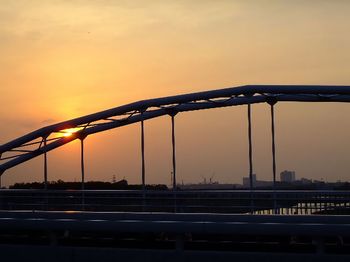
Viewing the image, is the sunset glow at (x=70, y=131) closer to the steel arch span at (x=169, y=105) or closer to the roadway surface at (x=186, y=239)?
the steel arch span at (x=169, y=105)

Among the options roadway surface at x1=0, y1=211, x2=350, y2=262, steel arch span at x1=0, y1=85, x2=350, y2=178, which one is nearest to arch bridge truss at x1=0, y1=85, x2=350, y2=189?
steel arch span at x1=0, y1=85, x2=350, y2=178

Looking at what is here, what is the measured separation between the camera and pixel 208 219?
11.2 m

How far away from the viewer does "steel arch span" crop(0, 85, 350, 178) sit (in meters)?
30.7

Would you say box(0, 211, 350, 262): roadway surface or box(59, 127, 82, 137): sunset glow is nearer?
box(0, 211, 350, 262): roadway surface

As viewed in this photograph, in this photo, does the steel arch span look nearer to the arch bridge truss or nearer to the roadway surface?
the arch bridge truss

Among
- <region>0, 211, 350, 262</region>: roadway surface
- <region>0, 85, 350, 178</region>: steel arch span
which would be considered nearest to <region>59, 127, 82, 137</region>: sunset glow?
<region>0, 85, 350, 178</region>: steel arch span

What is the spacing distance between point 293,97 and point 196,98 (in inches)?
141

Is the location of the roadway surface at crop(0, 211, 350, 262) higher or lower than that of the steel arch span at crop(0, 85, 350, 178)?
lower

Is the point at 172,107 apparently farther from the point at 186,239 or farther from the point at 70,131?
the point at 186,239

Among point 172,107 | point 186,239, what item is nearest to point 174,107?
point 172,107

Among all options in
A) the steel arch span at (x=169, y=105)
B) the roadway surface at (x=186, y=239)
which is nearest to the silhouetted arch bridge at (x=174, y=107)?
the steel arch span at (x=169, y=105)

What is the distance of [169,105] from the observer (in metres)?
33.9

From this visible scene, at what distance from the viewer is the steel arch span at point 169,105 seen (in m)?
30.7

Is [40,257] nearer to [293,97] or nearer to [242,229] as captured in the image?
[242,229]
